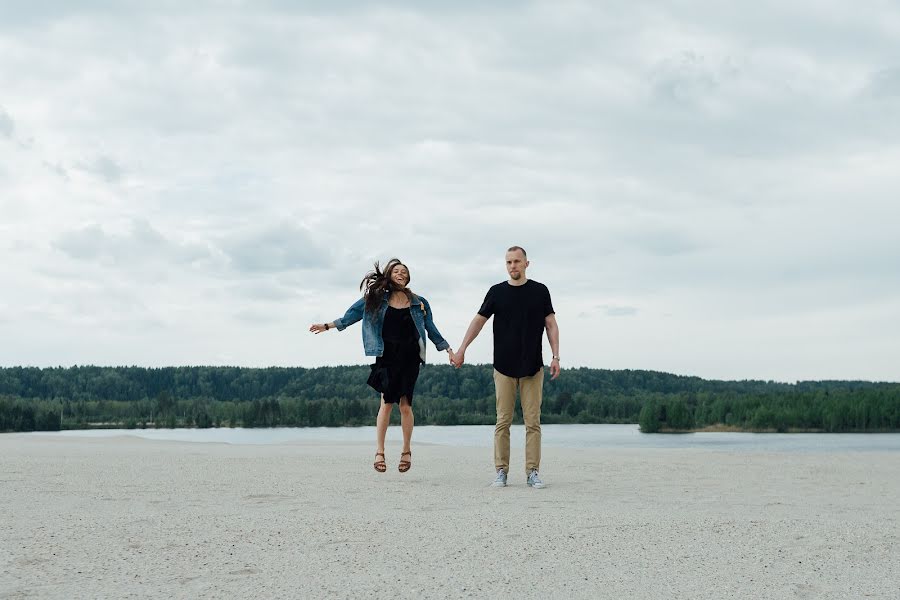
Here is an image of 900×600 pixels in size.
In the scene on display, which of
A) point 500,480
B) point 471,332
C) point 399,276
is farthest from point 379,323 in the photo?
point 500,480

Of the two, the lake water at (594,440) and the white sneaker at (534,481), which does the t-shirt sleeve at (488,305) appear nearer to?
the white sneaker at (534,481)

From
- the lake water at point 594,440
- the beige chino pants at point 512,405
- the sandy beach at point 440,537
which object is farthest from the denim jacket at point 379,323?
the lake water at point 594,440

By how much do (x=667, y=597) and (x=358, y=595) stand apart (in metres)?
1.46

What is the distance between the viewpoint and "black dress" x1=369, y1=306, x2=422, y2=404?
32.2 feet

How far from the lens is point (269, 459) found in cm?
1280

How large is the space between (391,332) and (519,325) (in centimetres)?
156

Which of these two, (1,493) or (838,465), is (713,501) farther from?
(1,493)

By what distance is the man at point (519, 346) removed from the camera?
358 inches

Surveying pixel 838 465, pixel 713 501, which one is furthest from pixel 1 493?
pixel 838 465

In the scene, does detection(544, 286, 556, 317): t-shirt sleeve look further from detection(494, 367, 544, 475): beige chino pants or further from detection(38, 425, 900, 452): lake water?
detection(38, 425, 900, 452): lake water

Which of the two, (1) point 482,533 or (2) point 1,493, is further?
(2) point 1,493

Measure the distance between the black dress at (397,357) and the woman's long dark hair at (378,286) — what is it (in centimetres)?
17

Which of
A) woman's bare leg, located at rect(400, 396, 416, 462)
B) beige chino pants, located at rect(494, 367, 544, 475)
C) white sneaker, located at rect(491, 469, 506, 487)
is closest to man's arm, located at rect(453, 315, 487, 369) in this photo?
beige chino pants, located at rect(494, 367, 544, 475)

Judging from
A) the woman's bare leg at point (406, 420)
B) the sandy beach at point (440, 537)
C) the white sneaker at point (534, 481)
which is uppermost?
the woman's bare leg at point (406, 420)
